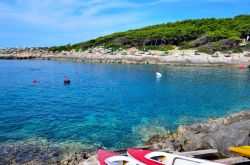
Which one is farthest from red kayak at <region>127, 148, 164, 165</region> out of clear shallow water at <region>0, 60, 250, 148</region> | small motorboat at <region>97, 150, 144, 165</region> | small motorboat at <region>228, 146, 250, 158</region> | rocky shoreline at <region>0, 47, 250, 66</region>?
rocky shoreline at <region>0, 47, 250, 66</region>

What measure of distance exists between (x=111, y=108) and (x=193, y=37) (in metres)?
85.3

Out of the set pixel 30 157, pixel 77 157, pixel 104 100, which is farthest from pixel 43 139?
pixel 104 100

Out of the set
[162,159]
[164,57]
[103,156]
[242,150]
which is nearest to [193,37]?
[164,57]

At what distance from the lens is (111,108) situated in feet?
95.5

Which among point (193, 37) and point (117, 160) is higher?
point (193, 37)

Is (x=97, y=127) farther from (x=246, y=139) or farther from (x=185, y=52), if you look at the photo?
(x=185, y=52)

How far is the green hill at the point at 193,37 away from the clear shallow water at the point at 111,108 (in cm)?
4982

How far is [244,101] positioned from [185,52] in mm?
54867

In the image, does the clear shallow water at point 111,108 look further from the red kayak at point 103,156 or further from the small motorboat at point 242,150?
the small motorboat at point 242,150

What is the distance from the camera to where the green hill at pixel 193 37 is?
93250 mm

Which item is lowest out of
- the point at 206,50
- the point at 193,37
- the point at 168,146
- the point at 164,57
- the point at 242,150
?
the point at 168,146

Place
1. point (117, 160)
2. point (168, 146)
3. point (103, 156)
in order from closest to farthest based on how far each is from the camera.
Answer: point (117, 160), point (103, 156), point (168, 146)

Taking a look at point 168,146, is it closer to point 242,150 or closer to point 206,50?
point 242,150

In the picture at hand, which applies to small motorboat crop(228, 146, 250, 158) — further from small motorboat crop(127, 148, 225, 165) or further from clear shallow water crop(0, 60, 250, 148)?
clear shallow water crop(0, 60, 250, 148)
